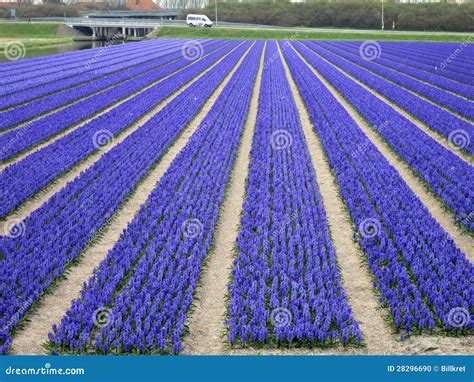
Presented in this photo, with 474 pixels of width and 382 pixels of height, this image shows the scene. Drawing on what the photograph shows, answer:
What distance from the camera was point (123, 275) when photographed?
32.8ft

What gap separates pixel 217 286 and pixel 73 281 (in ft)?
8.21

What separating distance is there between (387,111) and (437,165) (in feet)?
29.9

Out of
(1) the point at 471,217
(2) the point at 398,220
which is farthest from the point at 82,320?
(1) the point at 471,217

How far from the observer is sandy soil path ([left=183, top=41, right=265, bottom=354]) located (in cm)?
827

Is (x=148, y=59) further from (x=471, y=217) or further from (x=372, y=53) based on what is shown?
(x=471, y=217)

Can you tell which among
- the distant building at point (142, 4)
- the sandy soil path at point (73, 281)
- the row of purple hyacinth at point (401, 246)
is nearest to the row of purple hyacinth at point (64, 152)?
the sandy soil path at point (73, 281)

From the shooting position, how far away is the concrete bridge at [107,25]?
99188 mm

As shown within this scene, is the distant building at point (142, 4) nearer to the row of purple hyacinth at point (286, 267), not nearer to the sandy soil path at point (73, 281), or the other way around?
the row of purple hyacinth at point (286, 267)

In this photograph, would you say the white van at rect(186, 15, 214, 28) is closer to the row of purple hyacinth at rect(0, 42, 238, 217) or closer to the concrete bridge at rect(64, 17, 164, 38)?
the concrete bridge at rect(64, 17, 164, 38)

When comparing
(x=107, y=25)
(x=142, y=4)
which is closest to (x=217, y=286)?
(x=107, y=25)

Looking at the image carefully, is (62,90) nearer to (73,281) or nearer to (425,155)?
(425,155)

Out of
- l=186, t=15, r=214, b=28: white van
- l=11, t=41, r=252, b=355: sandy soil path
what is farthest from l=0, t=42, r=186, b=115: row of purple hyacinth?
l=186, t=15, r=214, b=28: white van

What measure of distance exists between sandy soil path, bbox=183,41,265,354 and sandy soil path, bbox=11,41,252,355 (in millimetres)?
2045

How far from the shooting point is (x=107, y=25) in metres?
98.9
